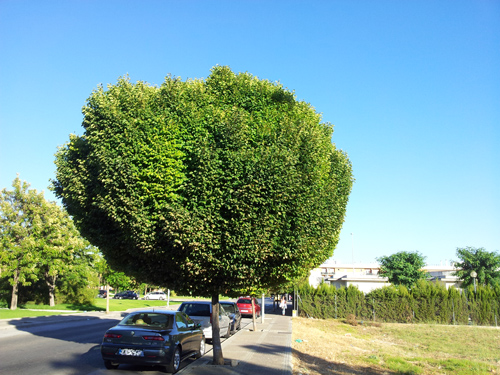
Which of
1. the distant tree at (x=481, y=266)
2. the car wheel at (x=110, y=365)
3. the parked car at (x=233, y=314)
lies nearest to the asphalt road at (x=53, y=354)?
the car wheel at (x=110, y=365)

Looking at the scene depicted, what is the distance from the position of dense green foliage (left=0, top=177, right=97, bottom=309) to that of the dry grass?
76.9ft

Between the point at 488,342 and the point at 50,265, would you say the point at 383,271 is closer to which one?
the point at 488,342

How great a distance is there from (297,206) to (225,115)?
8.77 ft

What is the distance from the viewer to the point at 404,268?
225 feet

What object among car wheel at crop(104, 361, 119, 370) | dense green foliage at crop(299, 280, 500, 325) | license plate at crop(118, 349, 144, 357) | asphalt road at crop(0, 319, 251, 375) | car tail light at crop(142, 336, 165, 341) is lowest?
dense green foliage at crop(299, 280, 500, 325)

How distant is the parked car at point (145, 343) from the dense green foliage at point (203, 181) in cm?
102

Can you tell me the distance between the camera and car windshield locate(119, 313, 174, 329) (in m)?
9.94

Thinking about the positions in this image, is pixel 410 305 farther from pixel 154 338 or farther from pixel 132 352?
pixel 132 352

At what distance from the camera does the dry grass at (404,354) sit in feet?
42.9

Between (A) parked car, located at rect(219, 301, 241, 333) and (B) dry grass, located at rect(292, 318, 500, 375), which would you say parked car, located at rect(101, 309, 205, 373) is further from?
(A) parked car, located at rect(219, 301, 241, 333)

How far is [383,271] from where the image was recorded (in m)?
70.4

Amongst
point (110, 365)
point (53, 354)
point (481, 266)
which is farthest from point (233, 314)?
point (481, 266)

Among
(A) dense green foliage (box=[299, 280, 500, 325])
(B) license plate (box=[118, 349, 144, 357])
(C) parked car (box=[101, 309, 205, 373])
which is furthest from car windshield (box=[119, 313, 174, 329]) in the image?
(A) dense green foliage (box=[299, 280, 500, 325])

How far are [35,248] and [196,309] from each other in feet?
73.3
